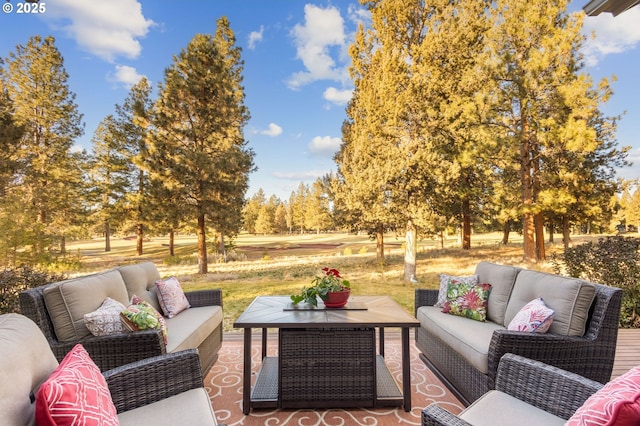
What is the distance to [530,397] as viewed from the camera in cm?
164

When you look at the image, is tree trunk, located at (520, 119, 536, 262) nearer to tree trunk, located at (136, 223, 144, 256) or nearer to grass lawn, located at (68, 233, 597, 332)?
grass lawn, located at (68, 233, 597, 332)

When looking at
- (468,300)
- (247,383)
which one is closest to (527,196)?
(468,300)

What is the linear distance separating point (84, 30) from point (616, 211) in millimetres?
14346

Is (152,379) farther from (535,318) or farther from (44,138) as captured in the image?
(44,138)

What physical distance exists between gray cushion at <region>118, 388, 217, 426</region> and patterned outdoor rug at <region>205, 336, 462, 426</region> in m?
0.76

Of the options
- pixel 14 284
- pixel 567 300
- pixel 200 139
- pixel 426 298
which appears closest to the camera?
pixel 567 300

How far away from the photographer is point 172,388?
1.73 meters

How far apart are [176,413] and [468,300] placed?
99.1 inches

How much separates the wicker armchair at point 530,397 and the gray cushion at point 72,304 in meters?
2.21

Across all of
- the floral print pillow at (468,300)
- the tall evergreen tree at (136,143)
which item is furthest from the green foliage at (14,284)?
the tall evergreen tree at (136,143)

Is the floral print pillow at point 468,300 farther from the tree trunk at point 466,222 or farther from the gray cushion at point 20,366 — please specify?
the tree trunk at point 466,222

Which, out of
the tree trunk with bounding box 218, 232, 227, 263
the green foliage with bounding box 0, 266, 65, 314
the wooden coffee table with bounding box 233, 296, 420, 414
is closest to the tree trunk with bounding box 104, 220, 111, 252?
the tree trunk with bounding box 218, 232, 227, 263

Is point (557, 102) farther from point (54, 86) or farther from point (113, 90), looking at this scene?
point (54, 86)

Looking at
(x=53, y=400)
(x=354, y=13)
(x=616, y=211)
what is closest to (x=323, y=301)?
(x=53, y=400)
